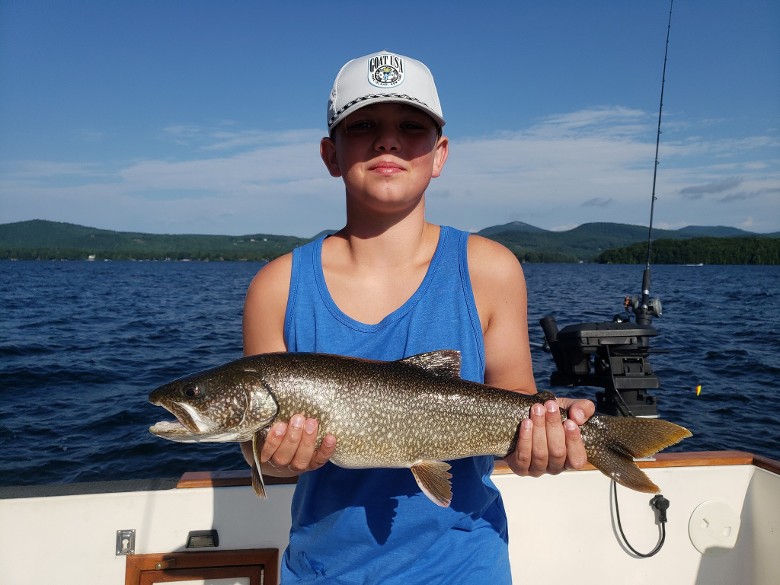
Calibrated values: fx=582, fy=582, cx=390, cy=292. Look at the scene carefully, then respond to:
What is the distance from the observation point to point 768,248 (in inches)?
6043

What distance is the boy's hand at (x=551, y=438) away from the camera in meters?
3.10

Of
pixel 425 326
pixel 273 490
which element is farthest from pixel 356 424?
pixel 273 490

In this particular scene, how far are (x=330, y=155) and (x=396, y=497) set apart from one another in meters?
2.00

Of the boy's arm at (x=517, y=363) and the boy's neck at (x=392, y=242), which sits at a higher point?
the boy's neck at (x=392, y=242)

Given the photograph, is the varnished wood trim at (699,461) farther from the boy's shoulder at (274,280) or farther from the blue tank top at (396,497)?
the boy's shoulder at (274,280)

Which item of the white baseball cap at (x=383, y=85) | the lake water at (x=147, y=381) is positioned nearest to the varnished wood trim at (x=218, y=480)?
the white baseball cap at (x=383, y=85)

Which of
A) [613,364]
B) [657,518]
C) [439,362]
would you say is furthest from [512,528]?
[439,362]

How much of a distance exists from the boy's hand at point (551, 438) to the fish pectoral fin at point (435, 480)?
45 cm

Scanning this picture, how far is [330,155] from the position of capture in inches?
139

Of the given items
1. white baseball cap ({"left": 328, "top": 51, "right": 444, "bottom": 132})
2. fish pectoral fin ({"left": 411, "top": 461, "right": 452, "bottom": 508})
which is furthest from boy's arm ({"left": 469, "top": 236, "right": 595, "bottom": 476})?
white baseball cap ({"left": 328, "top": 51, "right": 444, "bottom": 132})

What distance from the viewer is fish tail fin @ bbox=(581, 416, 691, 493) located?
128 inches

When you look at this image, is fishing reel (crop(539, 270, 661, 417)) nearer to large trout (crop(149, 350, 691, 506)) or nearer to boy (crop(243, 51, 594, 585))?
large trout (crop(149, 350, 691, 506))

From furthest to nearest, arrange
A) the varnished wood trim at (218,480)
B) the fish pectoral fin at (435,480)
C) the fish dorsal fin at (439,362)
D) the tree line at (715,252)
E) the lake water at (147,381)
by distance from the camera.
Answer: the tree line at (715,252) → the lake water at (147,381) → the varnished wood trim at (218,480) → the fish dorsal fin at (439,362) → the fish pectoral fin at (435,480)

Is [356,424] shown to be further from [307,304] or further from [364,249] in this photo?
[364,249]
